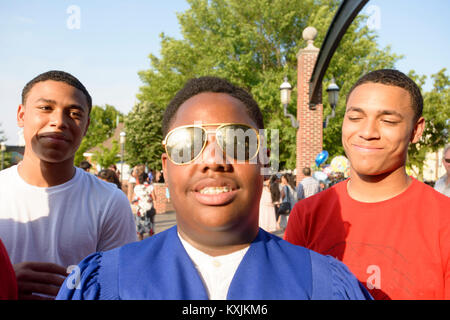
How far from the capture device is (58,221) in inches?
91.8

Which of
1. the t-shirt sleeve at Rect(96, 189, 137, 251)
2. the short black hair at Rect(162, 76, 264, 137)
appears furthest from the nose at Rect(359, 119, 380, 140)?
the t-shirt sleeve at Rect(96, 189, 137, 251)

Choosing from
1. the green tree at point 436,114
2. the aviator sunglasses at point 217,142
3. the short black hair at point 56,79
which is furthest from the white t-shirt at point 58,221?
the green tree at point 436,114

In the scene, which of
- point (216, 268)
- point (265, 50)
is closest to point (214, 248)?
point (216, 268)

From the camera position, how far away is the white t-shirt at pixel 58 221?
226 cm

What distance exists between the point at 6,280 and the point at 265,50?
20.2 m

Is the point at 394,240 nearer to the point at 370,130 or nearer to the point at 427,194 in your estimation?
the point at 427,194

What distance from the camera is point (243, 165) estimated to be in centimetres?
132

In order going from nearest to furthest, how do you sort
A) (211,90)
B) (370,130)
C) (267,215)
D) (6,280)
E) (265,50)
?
1. (211,90)
2. (6,280)
3. (370,130)
4. (267,215)
5. (265,50)

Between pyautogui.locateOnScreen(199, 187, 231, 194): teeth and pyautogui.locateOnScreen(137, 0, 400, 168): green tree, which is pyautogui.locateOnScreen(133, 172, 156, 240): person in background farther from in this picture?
pyautogui.locateOnScreen(137, 0, 400, 168): green tree

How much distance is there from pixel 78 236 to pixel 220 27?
63.1 feet

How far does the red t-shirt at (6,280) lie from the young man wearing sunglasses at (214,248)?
18.4 inches

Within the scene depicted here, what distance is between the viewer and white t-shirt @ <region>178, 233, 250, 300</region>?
133 centimetres

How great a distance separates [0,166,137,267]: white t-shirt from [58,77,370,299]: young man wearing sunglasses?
1061 millimetres

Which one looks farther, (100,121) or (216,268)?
(100,121)
